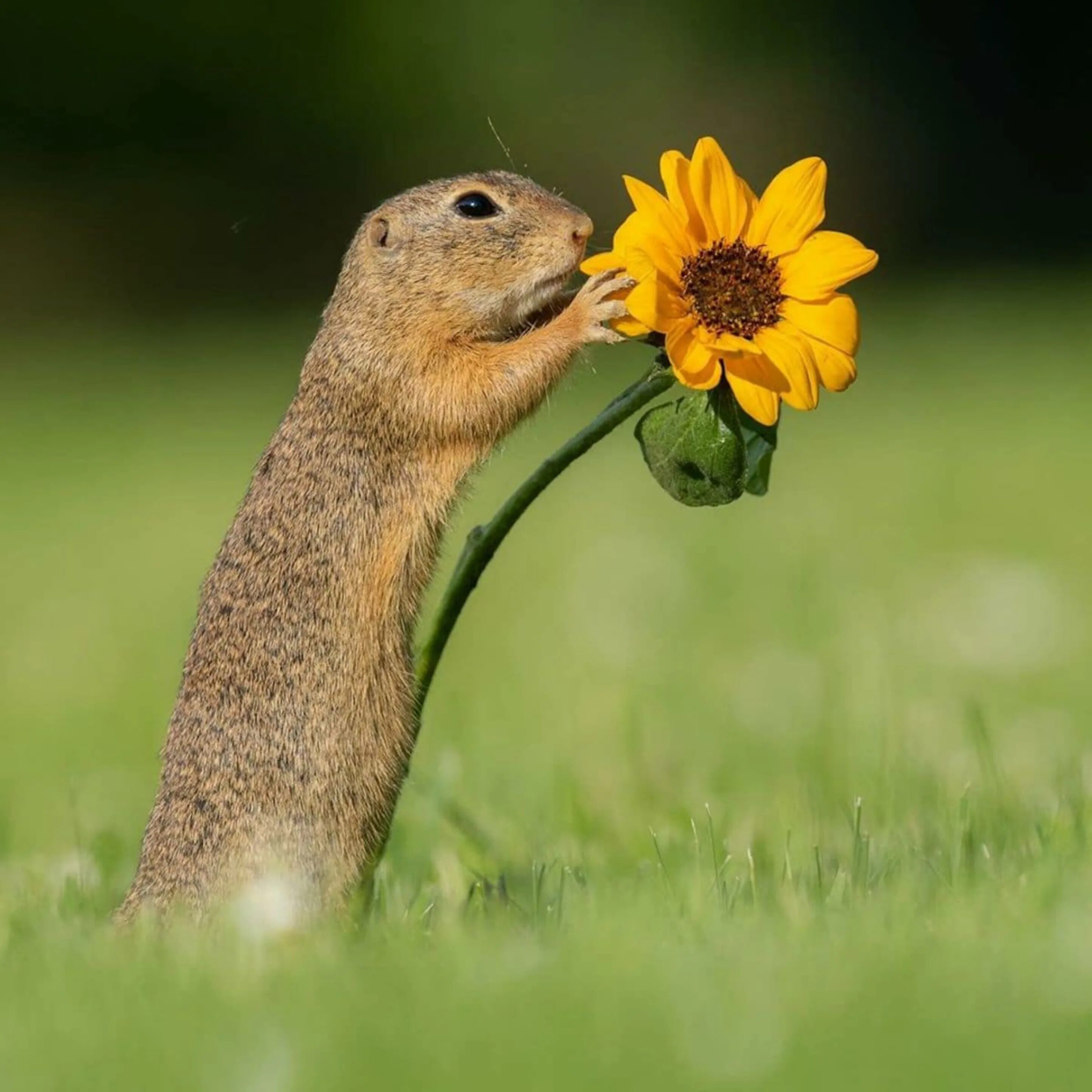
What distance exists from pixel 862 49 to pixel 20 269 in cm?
983

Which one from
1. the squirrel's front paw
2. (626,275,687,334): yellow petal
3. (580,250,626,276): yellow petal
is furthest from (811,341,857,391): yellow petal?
the squirrel's front paw

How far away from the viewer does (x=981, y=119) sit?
73.8ft

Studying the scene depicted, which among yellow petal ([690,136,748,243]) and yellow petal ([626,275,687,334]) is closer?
yellow petal ([626,275,687,334])

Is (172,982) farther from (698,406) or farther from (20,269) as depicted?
(20,269)

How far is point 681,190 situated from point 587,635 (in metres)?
3.88

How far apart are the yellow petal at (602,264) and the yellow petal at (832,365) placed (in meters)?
0.38

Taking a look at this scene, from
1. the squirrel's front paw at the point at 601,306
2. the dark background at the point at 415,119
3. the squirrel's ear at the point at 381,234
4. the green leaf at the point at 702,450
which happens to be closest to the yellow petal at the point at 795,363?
the green leaf at the point at 702,450

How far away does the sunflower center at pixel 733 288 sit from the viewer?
3424 mm

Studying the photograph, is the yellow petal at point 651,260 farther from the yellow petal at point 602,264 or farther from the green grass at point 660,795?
the green grass at point 660,795

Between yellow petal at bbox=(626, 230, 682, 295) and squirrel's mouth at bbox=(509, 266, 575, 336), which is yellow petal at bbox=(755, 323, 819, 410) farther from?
squirrel's mouth at bbox=(509, 266, 575, 336)

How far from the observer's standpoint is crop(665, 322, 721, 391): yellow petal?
3363 mm

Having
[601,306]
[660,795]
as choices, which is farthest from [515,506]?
[660,795]

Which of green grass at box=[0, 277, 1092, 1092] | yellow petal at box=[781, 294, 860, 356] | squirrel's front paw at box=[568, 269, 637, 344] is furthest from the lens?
squirrel's front paw at box=[568, 269, 637, 344]

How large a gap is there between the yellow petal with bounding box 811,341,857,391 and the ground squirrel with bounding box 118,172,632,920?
0.59m
